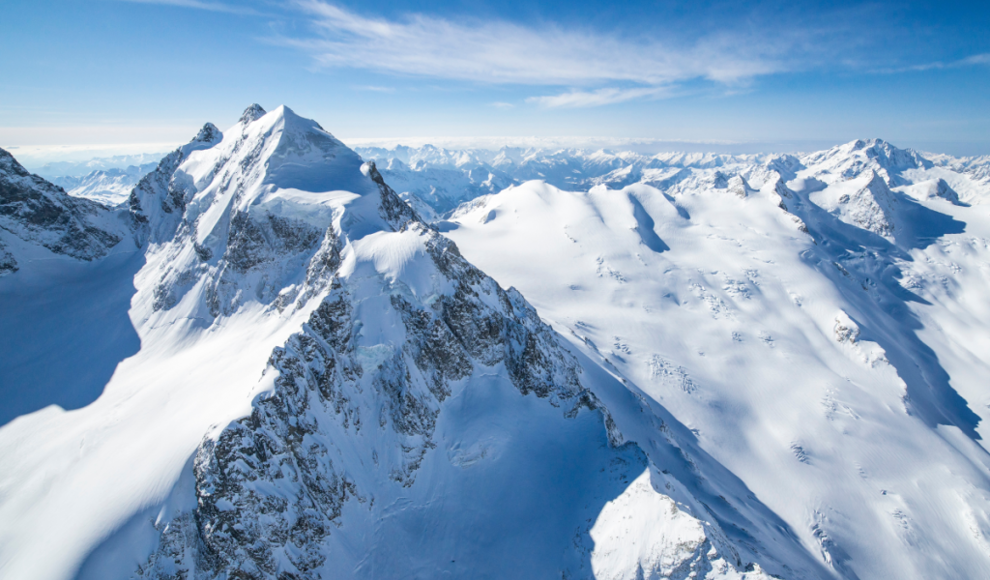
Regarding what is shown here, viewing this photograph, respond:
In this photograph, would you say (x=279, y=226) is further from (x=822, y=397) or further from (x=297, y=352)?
(x=822, y=397)

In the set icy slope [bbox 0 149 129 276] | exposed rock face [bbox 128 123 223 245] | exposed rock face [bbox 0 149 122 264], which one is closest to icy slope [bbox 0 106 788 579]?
icy slope [bbox 0 149 129 276]

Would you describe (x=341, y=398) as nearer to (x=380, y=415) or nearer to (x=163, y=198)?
(x=380, y=415)

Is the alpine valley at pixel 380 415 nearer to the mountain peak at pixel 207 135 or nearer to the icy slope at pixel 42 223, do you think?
the icy slope at pixel 42 223

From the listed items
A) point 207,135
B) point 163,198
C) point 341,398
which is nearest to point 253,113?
point 207,135

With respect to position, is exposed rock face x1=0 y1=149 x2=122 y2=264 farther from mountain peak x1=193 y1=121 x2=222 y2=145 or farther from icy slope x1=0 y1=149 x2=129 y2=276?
mountain peak x1=193 y1=121 x2=222 y2=145

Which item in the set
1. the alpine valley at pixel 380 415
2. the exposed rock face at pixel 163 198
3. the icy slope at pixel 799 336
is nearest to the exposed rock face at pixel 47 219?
the alpine valley at pixel 380 415

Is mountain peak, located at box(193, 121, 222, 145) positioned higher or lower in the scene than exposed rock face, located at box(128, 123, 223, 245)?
higher


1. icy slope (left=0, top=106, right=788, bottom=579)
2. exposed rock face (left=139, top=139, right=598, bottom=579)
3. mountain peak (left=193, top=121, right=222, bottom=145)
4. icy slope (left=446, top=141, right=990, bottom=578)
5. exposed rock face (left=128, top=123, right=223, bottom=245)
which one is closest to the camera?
exposed rock face (left=139, top=139, right=598, bottom=579)
